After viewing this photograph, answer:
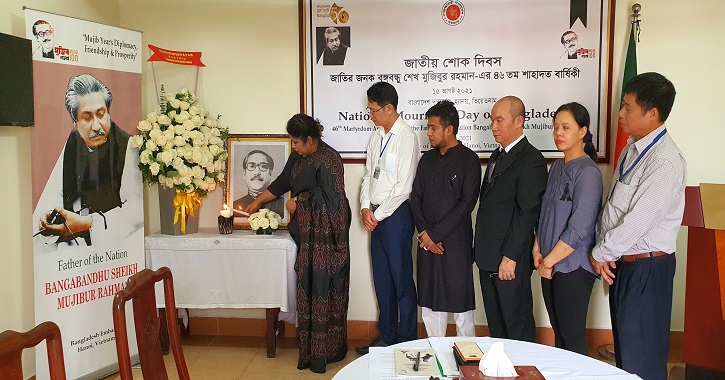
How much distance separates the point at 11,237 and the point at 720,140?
4.42 meters

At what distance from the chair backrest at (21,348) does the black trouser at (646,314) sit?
7.54ft

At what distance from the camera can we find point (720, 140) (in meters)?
3.73

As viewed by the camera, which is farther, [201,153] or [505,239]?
[201,153]

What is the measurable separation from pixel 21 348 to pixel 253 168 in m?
2.80

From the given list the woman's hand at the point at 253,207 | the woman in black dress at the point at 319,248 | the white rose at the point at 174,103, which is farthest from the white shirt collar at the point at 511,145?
the white rose at the point at 174,103

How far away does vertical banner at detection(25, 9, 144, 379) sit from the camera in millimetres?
3066

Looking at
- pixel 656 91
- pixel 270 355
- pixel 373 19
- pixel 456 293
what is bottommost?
pixel 270 355

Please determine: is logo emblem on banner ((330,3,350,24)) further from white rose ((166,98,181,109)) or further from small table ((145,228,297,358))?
small table ((145,228,297,358))

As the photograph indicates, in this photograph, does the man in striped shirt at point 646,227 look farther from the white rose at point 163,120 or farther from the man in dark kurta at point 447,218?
the white rose at point 163,120

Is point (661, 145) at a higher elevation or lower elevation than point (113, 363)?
higher

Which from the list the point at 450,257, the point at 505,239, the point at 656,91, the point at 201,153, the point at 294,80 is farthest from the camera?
the point at 294,80

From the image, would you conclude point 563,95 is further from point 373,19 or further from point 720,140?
point 373,19

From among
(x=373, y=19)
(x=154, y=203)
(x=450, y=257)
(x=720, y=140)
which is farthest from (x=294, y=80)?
(x=720, y=140)

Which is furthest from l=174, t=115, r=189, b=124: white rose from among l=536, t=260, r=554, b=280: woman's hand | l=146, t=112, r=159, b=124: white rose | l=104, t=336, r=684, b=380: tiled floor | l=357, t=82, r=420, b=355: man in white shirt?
l=536, t=260, r=554, b=280: woman's hand
